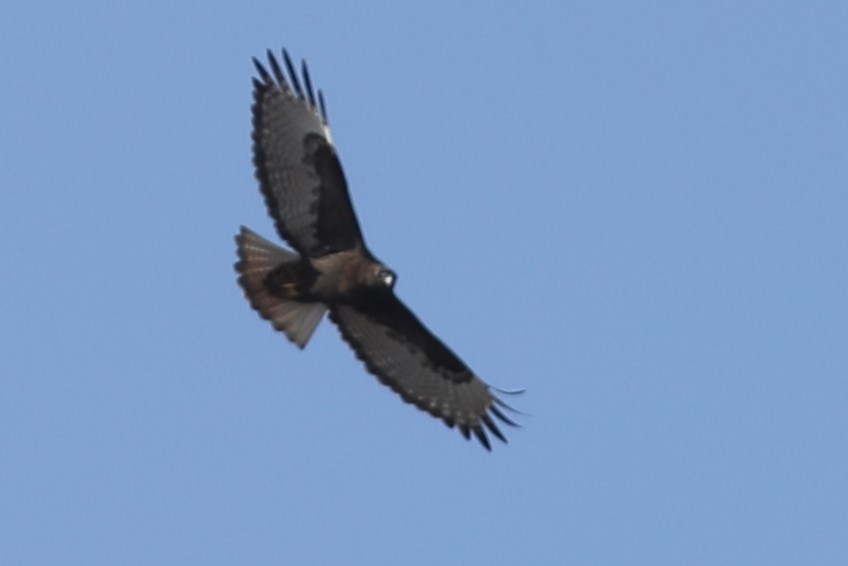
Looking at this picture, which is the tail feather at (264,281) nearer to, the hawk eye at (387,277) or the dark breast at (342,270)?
the dark breast at (342,270)

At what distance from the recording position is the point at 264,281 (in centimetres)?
1219

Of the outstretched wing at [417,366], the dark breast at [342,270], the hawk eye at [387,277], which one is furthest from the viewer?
the outstretched wing at [417,366]

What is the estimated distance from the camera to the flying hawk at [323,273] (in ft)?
39.9

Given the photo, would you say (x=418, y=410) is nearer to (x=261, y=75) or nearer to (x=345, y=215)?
(x=345, y=215)

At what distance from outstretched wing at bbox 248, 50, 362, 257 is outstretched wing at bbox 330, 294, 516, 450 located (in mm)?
627

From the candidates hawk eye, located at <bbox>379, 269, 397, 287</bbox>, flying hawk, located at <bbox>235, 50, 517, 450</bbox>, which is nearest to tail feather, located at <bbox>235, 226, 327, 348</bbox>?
flying hawk, located at <bbox>235, 50, 517, 450</bbox>

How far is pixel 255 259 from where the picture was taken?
40.1 ft

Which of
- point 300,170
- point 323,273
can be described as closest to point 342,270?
point 323,273

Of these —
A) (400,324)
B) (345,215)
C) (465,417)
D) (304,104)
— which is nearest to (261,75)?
(304,104)

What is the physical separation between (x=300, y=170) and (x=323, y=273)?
0.86 meters

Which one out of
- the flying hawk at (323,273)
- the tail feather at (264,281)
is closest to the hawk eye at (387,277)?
the flying hawk at (323,273)

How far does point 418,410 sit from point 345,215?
5.63 feet

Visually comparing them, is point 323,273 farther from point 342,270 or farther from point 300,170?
point 300,170

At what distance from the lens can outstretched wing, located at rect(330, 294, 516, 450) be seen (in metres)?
12.7
